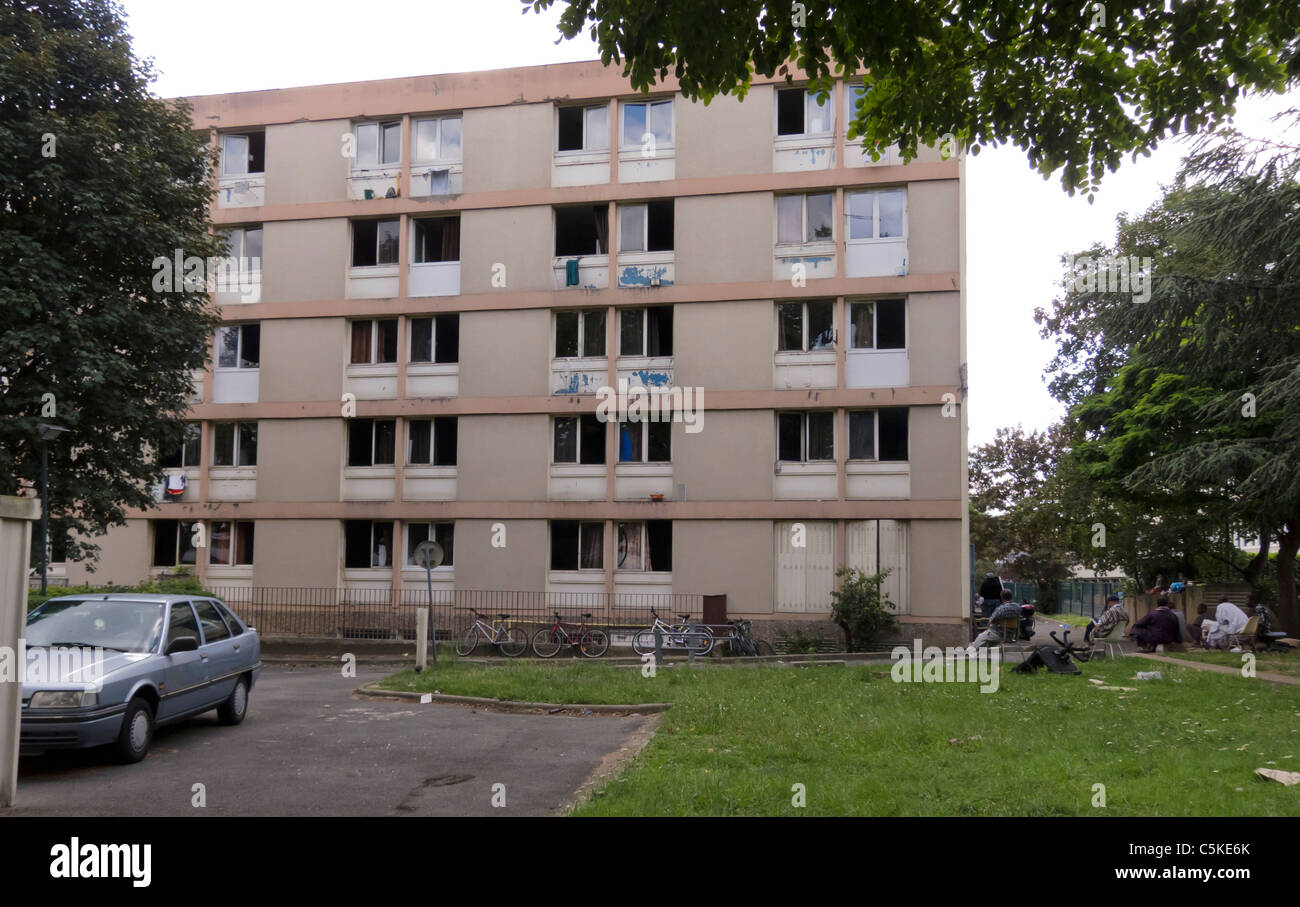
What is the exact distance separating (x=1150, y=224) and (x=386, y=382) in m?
23.9

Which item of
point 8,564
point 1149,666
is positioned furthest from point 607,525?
point 8,564

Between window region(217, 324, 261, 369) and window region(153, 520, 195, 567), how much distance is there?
4.43 meters

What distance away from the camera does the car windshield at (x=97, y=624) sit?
10.5 meters

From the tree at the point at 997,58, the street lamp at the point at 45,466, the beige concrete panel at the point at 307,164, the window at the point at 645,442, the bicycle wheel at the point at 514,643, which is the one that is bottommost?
the bicycle wheel at the point at 514,643

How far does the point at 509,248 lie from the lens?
2667 centimetres

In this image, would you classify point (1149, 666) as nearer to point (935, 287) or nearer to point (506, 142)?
point (935, 287)

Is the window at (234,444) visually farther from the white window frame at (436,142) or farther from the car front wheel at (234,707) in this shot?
the car front wheel at (234,707)

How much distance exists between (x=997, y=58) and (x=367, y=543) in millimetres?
21987

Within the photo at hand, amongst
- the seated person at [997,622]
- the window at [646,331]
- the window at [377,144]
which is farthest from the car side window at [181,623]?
the window at [377,144]

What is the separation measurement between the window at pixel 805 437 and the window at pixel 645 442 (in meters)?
2.70

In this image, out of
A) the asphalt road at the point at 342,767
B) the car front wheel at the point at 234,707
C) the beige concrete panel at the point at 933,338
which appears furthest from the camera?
the beige concrete panel at the point at 933,338

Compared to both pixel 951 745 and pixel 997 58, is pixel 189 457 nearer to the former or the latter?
pixel 951 745

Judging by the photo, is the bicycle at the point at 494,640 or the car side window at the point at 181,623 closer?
the car side window at the point at 181,623

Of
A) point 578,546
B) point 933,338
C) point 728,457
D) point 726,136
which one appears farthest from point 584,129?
point 578,546
